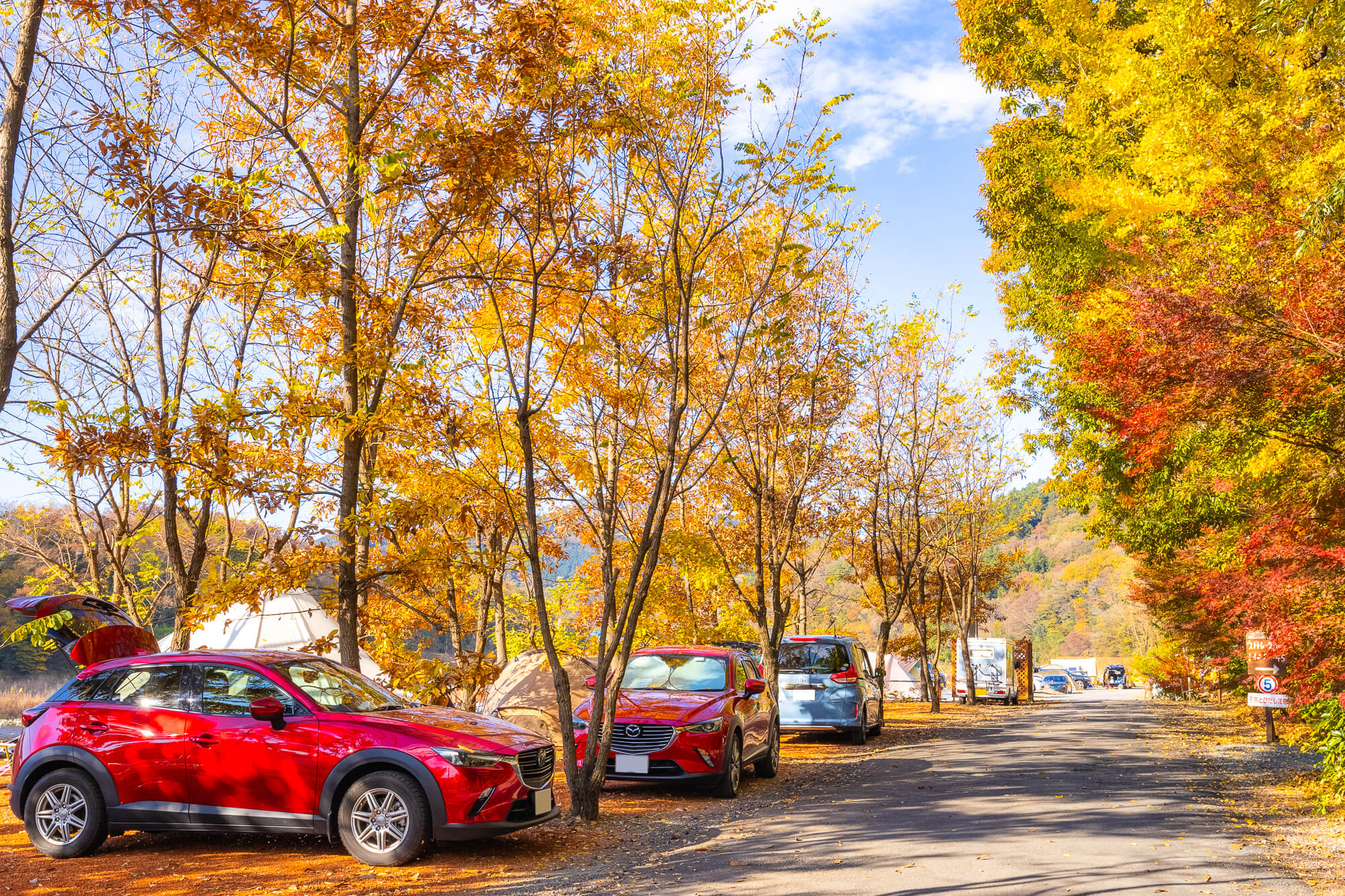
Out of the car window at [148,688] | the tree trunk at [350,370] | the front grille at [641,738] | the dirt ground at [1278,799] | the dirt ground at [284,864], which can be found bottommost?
the dirt ground at [1278,799]

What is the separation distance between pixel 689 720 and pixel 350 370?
17.1ft

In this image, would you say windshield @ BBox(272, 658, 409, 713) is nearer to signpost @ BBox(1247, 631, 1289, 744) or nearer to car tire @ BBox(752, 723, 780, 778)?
car tire @ BBox(752, 723, 780, 778)

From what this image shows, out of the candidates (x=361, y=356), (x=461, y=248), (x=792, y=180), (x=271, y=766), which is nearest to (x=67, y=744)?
(x=271, y=766)

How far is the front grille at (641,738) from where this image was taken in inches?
410

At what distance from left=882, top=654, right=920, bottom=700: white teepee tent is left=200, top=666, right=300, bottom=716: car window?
3857 centimetres

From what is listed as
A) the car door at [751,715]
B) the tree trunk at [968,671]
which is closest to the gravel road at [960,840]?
the car door at [751,715]

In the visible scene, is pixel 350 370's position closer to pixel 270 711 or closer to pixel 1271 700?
pixel 270 711

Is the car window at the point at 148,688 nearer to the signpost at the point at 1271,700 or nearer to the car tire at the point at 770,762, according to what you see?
the car tire at the point at 770,762

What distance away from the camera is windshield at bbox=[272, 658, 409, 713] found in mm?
7762

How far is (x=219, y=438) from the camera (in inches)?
359

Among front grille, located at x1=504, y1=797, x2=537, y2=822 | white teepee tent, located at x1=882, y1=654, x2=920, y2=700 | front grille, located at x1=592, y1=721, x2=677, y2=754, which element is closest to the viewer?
front grille, located at x1=504, y1=797, x2=537, y2=822

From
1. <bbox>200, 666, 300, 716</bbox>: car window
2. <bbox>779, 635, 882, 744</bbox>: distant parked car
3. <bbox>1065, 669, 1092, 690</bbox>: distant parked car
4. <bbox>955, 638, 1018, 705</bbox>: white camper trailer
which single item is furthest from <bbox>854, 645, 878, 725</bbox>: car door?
<bbox>1065, 669, 1092, 690</bbox>: distant parked car

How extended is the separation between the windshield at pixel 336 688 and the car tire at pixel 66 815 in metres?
1.62

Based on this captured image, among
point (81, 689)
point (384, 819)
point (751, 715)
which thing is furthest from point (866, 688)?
point (81, 689)
